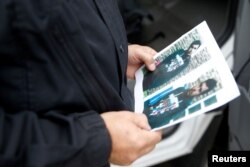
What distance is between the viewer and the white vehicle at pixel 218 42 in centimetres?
125

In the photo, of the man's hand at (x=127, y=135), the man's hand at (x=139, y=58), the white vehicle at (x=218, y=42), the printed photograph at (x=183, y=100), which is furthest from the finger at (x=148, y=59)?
the white vehicle at (x=218, y=42)

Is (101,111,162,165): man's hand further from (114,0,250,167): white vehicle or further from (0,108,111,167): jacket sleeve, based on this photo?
(114,0,250,167): white vehicle

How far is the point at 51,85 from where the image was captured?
2.04 feet

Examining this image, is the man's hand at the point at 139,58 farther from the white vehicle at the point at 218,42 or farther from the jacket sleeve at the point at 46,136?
the white vehicle at the point at 218,42

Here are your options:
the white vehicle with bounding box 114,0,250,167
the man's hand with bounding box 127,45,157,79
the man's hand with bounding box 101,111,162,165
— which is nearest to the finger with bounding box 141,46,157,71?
the man's hand with bounding box 127,45,157,79

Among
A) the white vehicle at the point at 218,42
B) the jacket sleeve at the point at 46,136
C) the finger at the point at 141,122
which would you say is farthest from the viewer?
the white vehicle at the point at 218,42

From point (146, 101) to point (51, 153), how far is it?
0.28 m

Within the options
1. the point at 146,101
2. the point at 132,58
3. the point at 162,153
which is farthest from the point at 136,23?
the point at 146,101

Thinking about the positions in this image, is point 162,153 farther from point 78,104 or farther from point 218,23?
point 78,104

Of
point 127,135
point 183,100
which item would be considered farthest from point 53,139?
point 183,100

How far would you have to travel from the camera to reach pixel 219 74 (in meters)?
0.72

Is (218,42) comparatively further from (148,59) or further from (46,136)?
(46,136)

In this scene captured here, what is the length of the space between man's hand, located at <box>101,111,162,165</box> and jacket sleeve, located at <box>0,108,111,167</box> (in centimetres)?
2

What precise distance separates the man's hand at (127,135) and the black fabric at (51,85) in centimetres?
2
